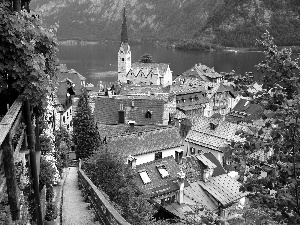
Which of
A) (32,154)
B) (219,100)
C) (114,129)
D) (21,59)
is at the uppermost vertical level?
(21,59)

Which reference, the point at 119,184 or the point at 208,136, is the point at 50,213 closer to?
the point at 119,184

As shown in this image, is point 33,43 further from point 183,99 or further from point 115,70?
point 115,70

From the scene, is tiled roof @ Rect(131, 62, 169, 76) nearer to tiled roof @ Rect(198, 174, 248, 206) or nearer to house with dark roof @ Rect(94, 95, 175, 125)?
house with dark roof @ Rect(94, 95, 175, 125)

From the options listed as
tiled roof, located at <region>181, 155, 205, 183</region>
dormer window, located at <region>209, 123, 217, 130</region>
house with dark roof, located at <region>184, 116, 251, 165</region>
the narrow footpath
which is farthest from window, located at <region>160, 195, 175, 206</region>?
dormer window, located at <region>209, 123, 217, 130</region>

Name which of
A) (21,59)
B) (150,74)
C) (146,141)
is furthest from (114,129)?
(150,74)

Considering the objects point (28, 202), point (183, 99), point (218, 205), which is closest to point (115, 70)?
point (183, 99)

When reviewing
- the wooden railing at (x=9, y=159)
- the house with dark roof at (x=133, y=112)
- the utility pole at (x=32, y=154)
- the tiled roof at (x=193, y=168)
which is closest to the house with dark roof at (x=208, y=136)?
the house with dark roof at (x=133, y=112)
